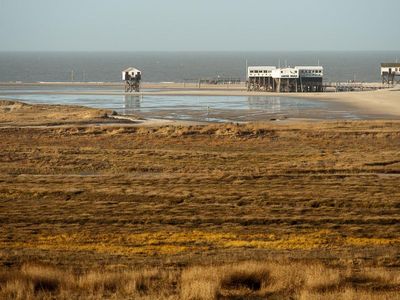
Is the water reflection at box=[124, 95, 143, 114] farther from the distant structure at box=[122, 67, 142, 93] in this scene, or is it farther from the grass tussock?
the grass tussock

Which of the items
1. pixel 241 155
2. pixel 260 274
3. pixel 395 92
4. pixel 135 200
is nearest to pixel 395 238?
pixel 260 274

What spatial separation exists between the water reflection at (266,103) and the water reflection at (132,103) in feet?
31.1

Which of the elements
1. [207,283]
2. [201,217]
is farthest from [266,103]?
[207,283]

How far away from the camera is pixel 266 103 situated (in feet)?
241

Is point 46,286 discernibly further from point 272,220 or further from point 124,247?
point 272,220

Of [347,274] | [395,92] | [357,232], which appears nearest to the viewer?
[347,274]

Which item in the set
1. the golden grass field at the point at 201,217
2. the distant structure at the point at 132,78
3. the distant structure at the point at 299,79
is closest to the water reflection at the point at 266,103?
the distant structure at the point at 299,79

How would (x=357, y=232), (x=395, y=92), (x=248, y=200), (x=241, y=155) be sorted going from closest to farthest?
(x=357, y=232), (x=248, y=200), (x=241, y=155), (x=395, y=92)

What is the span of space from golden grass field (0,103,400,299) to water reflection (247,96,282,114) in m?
23.2

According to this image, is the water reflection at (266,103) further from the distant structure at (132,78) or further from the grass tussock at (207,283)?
the grass tussock at (207,283)

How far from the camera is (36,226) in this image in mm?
21000

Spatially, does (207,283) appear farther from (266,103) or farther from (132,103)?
(132,103)

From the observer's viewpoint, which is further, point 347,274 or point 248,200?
point 248,200

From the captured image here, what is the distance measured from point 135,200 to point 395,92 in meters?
62.0
